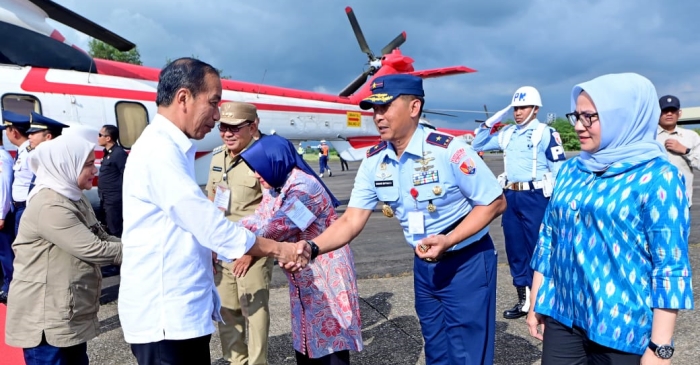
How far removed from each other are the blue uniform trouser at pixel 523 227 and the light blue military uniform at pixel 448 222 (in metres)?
2.12

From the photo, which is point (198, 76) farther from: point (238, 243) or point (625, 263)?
point (625, 263)

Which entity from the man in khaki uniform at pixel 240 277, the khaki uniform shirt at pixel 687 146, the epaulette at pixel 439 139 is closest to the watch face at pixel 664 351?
the epaulette at pixel 439 139

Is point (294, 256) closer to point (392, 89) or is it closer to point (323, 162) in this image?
point (392, 89)

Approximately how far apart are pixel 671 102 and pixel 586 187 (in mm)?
3896

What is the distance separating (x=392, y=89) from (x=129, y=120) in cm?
671

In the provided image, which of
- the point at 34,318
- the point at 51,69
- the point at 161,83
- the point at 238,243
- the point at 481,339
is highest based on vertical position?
the point at 51,69

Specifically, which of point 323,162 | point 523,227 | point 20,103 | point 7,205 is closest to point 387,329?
point 523,227

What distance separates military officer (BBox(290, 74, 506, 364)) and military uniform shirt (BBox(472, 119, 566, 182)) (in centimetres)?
223

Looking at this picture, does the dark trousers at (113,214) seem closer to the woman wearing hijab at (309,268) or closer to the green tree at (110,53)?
the woman wearing hijab at (309,268)

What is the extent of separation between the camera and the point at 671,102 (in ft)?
16.1

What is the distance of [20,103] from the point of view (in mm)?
6879

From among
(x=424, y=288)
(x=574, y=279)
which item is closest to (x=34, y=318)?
(x=424, y=288)

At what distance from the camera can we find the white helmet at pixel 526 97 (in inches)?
181

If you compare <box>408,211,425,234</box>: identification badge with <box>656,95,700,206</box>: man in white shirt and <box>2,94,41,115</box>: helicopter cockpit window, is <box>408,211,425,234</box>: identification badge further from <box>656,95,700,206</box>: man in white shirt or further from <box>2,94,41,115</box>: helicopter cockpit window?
<box>2,94,41,115</box>: helicopter cockpit window
